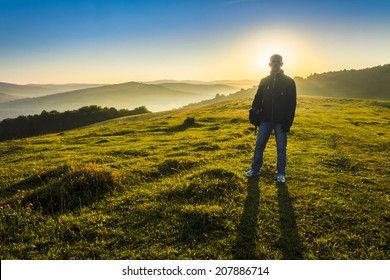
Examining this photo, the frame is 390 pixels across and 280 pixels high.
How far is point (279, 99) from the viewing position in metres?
8.74

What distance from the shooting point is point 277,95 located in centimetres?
876

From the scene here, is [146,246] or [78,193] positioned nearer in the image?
[146,246]

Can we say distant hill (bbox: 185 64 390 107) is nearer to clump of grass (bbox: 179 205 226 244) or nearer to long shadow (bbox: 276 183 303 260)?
long shadow (bbox: 276 183 303 260)

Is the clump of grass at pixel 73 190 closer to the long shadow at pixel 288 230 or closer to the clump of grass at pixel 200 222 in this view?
the clump of grass at pixel 200 222

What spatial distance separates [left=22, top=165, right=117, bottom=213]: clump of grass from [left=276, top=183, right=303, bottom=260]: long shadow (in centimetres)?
510

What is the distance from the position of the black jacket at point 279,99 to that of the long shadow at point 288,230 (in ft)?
7.48

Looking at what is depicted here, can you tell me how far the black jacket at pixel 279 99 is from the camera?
8.62 meters

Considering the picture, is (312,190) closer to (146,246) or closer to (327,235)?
(327,235)

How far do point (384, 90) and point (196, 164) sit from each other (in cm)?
14450

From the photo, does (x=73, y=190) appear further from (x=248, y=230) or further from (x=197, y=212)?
(x=248, y=230)

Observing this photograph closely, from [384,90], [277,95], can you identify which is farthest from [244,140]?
[384,90]

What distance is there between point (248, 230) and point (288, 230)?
898 mm

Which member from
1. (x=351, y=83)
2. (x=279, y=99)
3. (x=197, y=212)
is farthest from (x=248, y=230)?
(x=351, y=83)

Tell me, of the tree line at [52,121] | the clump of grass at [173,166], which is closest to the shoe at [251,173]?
the clump of grass at [173,166]
